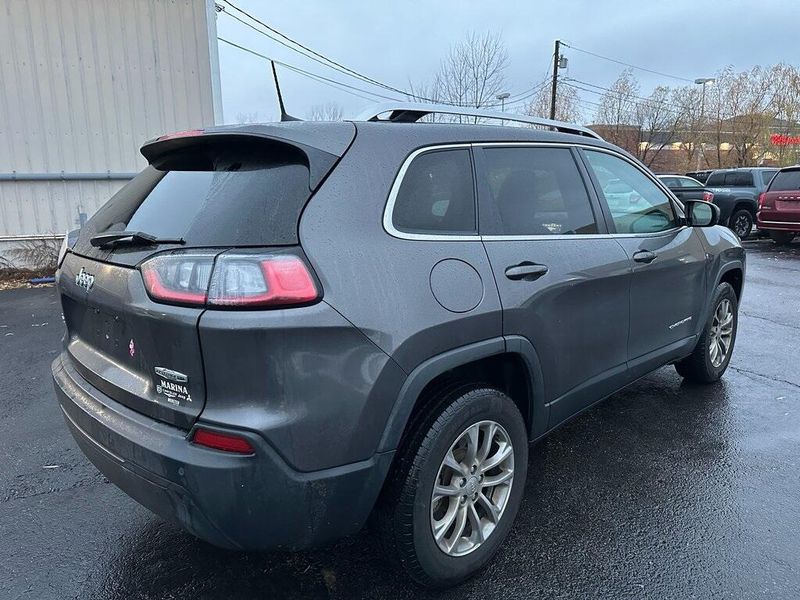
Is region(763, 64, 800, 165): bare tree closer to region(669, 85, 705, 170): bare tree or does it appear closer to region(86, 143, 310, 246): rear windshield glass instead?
region(669, 85, 705, 170): bare tree

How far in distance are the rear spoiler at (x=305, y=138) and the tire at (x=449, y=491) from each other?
97 centimetres

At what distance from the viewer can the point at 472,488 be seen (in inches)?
91.0

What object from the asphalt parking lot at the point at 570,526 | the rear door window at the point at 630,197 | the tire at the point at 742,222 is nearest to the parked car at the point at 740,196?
the tire at the point at 742,222

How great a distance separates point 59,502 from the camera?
9.41 ft

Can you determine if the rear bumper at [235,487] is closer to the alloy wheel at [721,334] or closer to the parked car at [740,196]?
the alloy wheel at [721,334]

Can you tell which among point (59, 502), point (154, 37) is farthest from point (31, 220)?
point (59, 502)

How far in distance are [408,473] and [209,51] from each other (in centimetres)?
874

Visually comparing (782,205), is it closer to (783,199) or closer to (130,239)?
(783,199)

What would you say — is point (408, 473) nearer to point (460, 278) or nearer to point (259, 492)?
point (259, 492)

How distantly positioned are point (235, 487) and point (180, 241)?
2.71 ft

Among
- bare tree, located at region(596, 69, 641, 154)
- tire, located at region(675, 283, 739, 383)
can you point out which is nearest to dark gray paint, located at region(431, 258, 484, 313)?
tire, located at region(675, 283, 739, 383)

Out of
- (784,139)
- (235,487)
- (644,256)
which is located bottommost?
(235,487)

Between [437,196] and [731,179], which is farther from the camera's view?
[731,179]

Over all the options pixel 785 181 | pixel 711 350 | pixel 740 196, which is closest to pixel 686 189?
pixel 740 196
